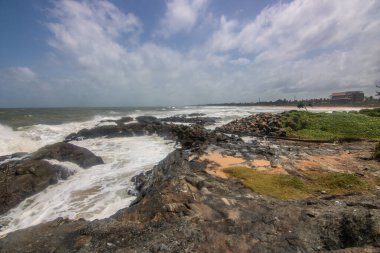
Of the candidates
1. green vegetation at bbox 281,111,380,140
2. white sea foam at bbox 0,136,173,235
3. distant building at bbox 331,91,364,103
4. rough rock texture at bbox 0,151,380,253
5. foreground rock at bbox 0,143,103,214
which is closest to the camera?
rough rock texture at bbox 0,151,380,253

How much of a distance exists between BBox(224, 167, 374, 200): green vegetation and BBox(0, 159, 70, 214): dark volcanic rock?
8.10 meters

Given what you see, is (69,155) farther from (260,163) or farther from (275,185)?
(275,185)

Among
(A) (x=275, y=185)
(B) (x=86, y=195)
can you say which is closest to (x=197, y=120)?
(B) (x=86, y=195)

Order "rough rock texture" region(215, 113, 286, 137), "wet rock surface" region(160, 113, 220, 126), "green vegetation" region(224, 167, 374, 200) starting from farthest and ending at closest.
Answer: "wet rock surface" region(160, 113, 220, 126) → "rough rock texture" region(215, 113, 286, 137) → "green vegetation" region(224, 167, 374, 200)

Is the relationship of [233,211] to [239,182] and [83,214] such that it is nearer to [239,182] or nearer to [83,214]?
[239,182]

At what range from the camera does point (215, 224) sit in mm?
4828

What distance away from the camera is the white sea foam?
763cm

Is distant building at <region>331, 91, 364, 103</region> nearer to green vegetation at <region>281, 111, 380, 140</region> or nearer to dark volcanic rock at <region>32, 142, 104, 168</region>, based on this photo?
green vegetation at <region>281, 111, 380, 140</region>

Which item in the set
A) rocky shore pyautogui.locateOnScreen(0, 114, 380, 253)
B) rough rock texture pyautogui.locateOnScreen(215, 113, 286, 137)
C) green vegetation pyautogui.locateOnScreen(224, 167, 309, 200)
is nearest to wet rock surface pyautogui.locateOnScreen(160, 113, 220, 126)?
rough rock texture pyautogui.locateOnScreen(215, 113, 286, 137)

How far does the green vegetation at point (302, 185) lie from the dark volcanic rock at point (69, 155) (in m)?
8.95

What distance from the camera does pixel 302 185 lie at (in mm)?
6863

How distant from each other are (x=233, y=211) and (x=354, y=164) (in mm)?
7422

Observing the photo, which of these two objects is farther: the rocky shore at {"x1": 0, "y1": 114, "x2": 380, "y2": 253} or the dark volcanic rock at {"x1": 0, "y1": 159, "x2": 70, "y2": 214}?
the dark volcanic rock at {"x1": 0, "y1": 159, "x2": 70, "y2": 214}

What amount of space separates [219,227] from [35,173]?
9129mm
